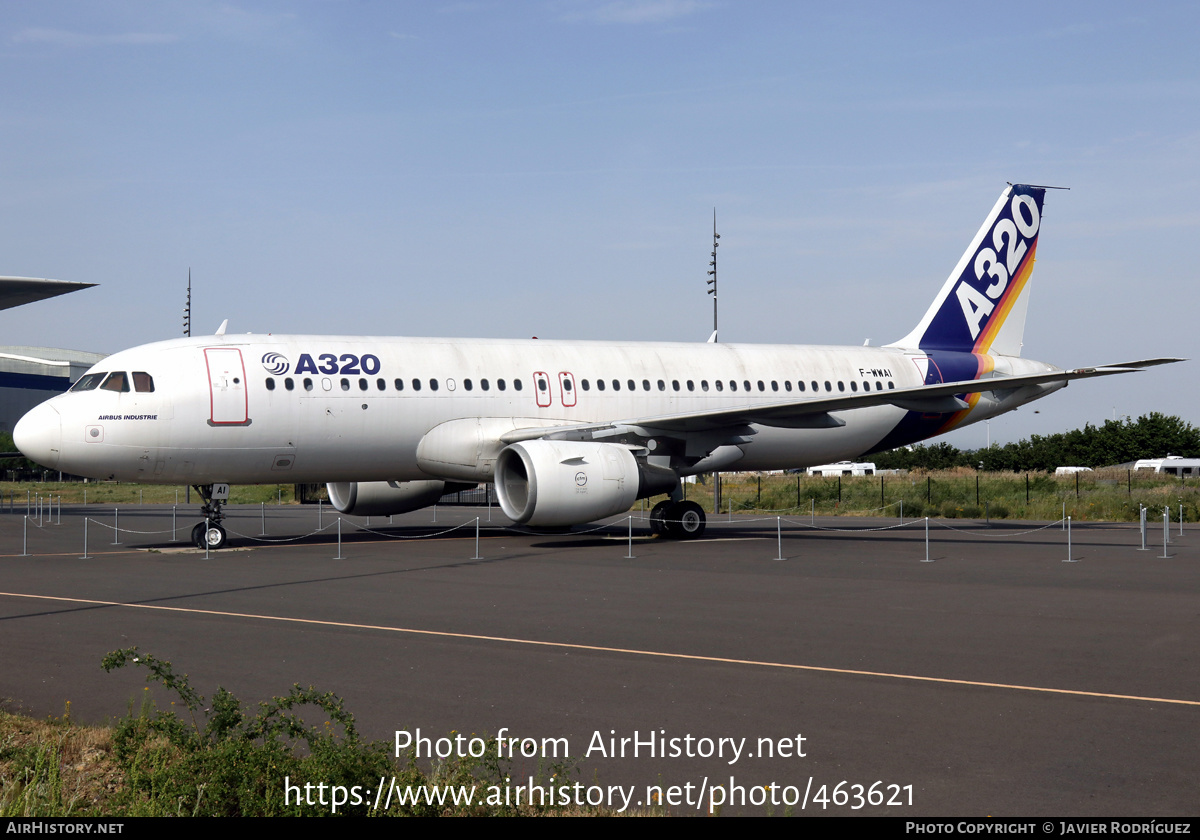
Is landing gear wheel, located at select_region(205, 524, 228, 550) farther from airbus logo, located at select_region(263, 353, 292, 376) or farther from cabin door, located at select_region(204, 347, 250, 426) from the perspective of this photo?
airbus logo, located at select_region(263, 353, 292, 376)

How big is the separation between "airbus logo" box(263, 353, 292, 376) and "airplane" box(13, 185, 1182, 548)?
1.1 inches

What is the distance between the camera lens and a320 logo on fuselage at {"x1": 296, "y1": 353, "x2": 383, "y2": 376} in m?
20.9

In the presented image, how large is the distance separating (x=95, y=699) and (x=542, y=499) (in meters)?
12.1

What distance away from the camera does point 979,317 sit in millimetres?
28219

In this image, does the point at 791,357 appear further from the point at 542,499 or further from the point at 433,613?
the point at 433,613

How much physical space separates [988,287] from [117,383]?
20829 mm

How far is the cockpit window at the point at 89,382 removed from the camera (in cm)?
1991

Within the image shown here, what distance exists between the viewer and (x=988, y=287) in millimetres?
28188

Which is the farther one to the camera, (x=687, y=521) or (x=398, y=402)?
(x=687, y=521)

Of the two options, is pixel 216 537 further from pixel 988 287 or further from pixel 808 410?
pixel 988 287

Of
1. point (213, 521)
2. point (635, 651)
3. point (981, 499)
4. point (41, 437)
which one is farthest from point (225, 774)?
point (981, 499)

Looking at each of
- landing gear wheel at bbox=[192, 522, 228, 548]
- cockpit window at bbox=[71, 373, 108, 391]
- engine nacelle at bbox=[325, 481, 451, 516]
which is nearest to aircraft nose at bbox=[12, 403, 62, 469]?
cockpit window at bbox=[71, 373, 108, 391]

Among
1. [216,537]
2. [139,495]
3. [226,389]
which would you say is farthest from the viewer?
[139,495]

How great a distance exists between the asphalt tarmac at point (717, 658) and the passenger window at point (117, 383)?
3.02m
